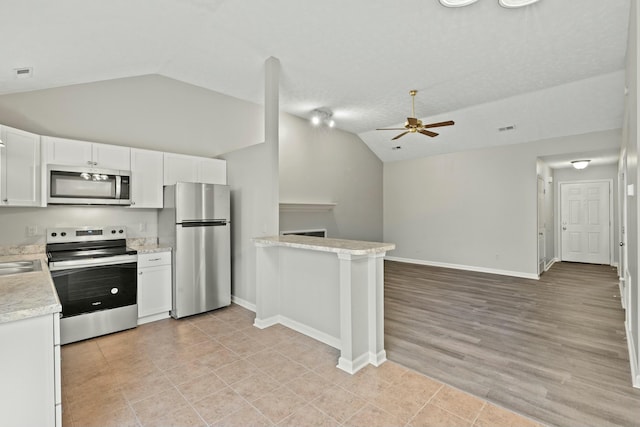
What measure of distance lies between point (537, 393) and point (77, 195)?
461 cm

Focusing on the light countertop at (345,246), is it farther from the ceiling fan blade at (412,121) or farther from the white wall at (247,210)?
the ceiling fan blade at (412,121)

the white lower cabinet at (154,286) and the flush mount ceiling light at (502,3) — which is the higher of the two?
the flush mount ceiling light at (502,3)

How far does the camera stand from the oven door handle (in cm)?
288

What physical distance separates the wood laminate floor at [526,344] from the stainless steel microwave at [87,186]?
3463mm

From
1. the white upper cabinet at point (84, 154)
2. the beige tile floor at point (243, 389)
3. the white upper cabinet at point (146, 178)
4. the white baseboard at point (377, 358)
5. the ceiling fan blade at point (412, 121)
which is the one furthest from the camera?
the ceiling fan blade at point (412, 121)

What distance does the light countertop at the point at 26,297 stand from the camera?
1.31m

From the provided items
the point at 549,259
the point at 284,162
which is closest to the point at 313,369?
the point at 284,162

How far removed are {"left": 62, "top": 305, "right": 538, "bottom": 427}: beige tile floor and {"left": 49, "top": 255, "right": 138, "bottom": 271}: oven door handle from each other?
784 millimetres

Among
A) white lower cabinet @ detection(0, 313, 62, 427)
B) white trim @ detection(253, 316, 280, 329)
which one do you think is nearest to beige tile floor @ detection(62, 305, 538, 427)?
white trim @ detection(253, 316, 280, 329)

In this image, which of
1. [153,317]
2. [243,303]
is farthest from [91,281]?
[243,303]

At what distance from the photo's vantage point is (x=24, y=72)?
9.02 feet

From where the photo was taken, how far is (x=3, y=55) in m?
2.40

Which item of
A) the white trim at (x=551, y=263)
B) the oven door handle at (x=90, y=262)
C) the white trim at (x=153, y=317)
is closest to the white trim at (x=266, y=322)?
the white trim at (x=153, y=317)

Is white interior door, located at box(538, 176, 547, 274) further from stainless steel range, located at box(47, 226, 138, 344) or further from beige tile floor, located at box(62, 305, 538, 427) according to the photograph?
stainless steel range, located at box(47, 226, 138, 344)
